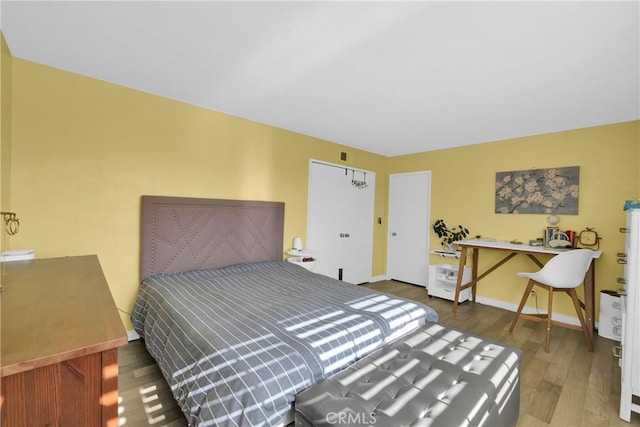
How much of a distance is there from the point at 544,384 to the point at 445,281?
1.94 metres

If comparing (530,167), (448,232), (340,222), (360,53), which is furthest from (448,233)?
(360,53)

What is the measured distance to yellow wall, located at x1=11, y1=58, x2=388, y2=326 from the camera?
6.73 ft

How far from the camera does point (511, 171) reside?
3.55 metres

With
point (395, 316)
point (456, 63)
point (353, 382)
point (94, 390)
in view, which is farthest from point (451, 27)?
point (94, 390)

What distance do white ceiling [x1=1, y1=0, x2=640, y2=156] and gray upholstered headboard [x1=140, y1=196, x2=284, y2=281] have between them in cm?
107

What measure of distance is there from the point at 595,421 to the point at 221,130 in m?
3.77

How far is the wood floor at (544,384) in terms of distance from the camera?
1.63 m

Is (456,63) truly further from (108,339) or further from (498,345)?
(108,339)

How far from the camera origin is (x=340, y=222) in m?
4.24

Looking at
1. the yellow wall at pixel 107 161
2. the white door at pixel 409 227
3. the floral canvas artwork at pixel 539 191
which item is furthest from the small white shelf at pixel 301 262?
the floral canvas artwork at pixel 539 191

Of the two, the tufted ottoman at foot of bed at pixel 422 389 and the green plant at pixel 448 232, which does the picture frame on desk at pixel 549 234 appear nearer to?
the green plant at pixel 448 232

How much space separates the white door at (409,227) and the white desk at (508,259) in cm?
77

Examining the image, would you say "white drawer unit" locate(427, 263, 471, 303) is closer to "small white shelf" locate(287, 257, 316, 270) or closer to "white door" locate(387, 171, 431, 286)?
"white door" locate(387, 171, 431, 286)

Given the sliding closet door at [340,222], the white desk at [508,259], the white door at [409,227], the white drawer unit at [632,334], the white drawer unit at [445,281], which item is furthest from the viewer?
the white door at [409,227]
